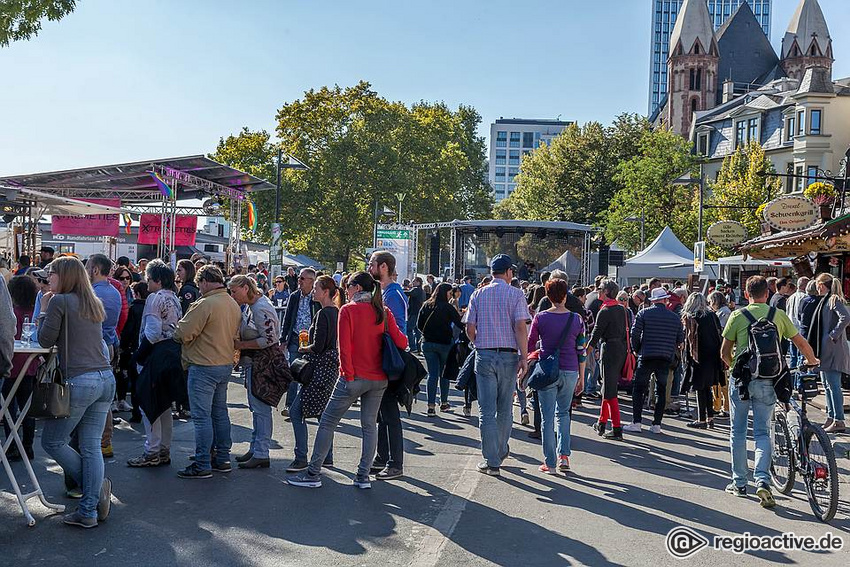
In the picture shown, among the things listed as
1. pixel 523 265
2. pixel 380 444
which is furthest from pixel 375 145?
pixel 380 444

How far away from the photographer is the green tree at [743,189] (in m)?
48.7

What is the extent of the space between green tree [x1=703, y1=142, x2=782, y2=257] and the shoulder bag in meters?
41.5

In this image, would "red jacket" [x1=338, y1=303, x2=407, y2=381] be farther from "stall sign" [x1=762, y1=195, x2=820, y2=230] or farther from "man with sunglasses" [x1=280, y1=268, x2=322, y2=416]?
"stall sign" [x1=762, y1=195, x2=820, y2=230]

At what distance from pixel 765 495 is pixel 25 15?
12.1m

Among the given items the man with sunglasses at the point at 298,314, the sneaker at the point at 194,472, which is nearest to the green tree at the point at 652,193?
the man with sunglasses at the point at 298,314

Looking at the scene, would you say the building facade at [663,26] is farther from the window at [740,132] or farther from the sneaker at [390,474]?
the sneaker at [390,474]

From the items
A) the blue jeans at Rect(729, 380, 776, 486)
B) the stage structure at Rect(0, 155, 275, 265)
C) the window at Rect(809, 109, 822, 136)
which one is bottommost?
the blue jeans at Rect(729, 380, 776, 486)

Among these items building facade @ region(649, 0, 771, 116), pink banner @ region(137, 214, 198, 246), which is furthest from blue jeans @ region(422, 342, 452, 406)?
building facade @ region(649, 0, 771, 116)

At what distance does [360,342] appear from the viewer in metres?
7.17

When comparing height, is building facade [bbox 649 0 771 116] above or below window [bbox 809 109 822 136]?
above

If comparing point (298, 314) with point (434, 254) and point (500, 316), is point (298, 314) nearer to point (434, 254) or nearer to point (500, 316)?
point (500, 316)

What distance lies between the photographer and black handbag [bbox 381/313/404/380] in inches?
281

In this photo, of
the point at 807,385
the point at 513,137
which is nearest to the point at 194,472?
the point at 807,385

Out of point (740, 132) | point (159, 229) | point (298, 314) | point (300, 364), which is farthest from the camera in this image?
point (740, 132)
